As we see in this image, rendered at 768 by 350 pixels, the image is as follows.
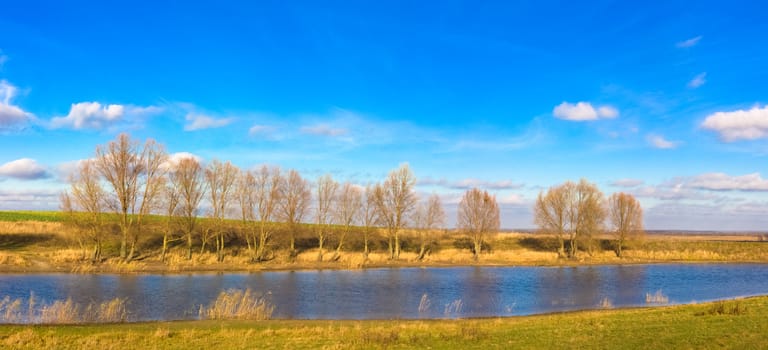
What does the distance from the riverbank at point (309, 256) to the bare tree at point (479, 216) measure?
11.2 feet

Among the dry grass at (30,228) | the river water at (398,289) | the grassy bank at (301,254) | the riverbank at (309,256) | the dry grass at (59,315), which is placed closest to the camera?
the dry grass at (59,315)

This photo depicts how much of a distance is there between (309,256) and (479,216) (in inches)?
957

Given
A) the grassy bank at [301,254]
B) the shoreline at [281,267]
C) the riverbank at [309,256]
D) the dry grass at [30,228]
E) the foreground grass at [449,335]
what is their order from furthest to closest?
the dry grass at [30,228], the grassy bank at [301,254], the riverbank at [309,256], the shoreline at [281,267], the foreground grass at [449,335]

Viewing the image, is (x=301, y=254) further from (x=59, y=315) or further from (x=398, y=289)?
(x=59, y=315)

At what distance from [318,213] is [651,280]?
37.1 meters

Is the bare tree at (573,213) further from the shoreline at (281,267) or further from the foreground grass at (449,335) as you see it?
the foreground grass at (449,335)

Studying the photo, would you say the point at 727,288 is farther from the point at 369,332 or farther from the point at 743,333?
the point at 369,332

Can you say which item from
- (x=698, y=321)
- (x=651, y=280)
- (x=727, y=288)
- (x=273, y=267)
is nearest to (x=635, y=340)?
(x=698, y=321)

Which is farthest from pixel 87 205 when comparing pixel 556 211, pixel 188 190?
pixel 556 211

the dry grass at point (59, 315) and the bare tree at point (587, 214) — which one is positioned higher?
the bare tree at point (587, 214)

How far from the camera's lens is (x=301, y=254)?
6203cm

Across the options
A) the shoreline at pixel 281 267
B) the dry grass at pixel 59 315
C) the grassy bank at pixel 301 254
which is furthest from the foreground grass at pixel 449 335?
the grassy bank at pixel 301 254

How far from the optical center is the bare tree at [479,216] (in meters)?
69.0

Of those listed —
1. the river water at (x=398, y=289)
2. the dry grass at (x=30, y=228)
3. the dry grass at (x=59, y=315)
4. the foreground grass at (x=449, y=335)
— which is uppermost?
the dry grass at (x=30, y=228)
